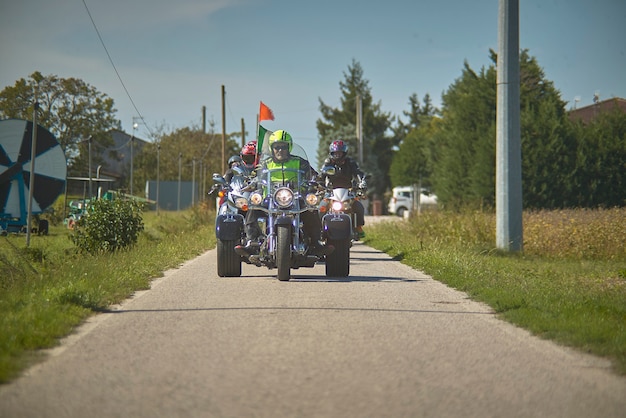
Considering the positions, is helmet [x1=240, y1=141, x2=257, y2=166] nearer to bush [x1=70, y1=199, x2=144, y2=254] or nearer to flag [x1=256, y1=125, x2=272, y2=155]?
flag [x1=256, y1=125, x2=272, y2=155]

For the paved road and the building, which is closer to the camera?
the paved road

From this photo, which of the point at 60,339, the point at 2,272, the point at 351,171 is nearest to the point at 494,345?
the point at 60,339

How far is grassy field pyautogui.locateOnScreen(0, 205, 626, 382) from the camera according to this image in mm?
8141

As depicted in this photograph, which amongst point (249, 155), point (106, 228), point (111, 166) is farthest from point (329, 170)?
point (111, 166)

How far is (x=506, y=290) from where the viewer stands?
1174 cm

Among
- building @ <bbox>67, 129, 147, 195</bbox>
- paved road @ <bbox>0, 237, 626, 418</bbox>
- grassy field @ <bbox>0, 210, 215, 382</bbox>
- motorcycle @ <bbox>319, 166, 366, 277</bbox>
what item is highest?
building @ <bbox>67, 129, 147, 195</bbox>

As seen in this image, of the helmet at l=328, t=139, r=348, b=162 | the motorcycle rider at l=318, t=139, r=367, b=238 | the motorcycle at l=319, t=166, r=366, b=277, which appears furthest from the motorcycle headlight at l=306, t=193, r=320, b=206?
the helmet at l=328, t=139, r=348, b=162

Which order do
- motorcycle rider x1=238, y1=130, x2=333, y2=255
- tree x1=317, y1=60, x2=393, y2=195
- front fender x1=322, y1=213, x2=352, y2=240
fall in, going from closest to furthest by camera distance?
1. motorcycle rider x1=238, y1=130, x2=333, y2=255
2. front fender x1=322, y1=213, x2=352, y2=240
3. tree x1=317, y1=60, x2=393, y2=195

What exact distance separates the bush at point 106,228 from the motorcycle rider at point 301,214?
6.18 meters

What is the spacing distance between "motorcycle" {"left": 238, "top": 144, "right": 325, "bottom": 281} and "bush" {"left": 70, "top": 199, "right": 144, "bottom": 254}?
6.42m

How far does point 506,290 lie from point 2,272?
7.17 metres

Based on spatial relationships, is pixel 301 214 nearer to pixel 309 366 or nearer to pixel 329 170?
Result: pixel 329 170

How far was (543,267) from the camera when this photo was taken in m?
16.8

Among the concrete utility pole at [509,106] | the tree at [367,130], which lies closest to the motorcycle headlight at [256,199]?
the concrete utility pole at [509,106]
